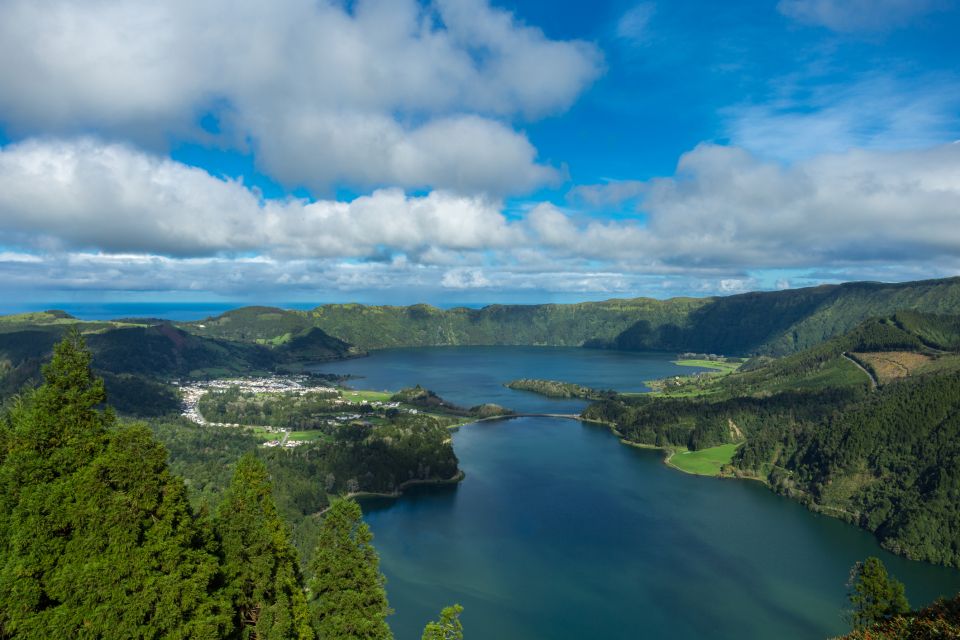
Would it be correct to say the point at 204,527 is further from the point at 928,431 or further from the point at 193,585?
the point at 928,431

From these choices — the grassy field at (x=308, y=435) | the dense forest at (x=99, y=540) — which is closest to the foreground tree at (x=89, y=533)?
the dense forest at (x=99, y=540)

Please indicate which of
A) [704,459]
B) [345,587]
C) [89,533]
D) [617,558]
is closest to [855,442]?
[704,459]

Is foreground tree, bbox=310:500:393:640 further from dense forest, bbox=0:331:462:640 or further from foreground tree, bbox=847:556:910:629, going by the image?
foreground tree, bbox=847:556:910:629

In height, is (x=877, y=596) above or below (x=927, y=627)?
below

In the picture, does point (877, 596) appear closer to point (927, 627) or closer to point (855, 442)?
point (927, 627)

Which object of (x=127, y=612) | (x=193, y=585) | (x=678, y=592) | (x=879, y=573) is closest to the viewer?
(x=127, y=612)

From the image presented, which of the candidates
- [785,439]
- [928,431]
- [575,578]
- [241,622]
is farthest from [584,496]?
[241,622]

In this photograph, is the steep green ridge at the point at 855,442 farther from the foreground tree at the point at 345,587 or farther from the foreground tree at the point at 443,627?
the foreground tree at the point at 345,587
